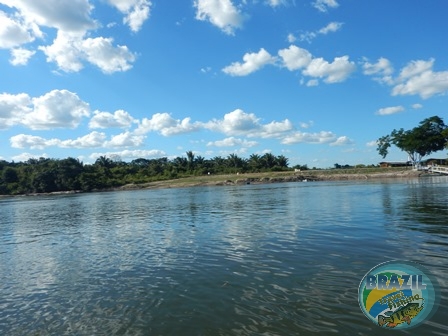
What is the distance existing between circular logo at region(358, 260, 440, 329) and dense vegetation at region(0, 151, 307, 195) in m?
147

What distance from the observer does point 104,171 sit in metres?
162

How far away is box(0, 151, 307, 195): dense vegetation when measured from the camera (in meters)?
148

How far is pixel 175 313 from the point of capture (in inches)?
376

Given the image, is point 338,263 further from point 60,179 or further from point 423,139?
point 60,179

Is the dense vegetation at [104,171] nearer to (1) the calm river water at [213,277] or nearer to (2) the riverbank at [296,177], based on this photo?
(2) the riverbank at [296,177]

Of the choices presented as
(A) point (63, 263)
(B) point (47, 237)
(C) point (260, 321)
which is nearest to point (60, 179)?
(B) point (47, 237)

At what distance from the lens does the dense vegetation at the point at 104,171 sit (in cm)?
14788

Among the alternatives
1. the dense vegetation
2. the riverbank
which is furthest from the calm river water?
the dense vegetation

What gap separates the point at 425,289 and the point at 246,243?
9.80 m

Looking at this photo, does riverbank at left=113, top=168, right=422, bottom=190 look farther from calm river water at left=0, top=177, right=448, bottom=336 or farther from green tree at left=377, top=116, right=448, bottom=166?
calm river water at left=0, top=177, right=448, bottom=336

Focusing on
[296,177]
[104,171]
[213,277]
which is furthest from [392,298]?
[104,171]

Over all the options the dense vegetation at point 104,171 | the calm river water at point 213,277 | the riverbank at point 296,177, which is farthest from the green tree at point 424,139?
the calm river water at point 213,277

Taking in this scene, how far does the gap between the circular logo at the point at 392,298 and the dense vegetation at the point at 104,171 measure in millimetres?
147366

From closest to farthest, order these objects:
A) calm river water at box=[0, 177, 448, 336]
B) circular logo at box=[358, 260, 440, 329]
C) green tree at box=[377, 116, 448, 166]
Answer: circular logo at box=[358, 260, 440, 329] < calm river water at box=[0, 177, 448, 336] < green tree at box=[377, 116, 448, 166]
